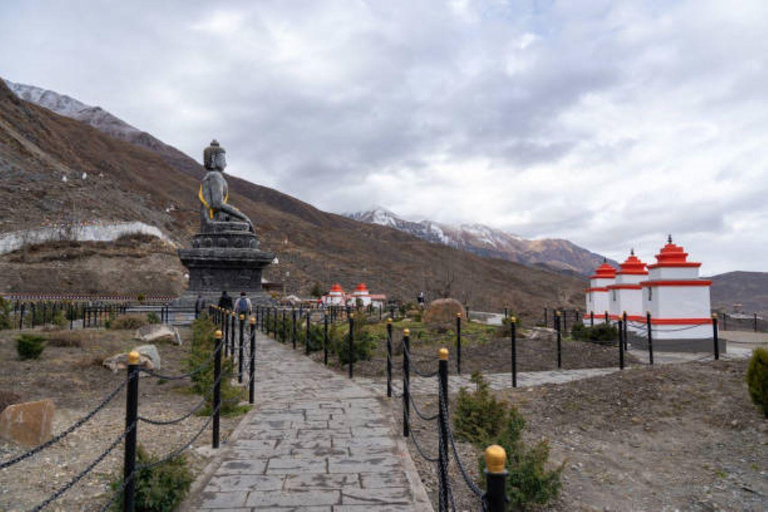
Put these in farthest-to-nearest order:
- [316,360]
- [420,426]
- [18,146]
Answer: [18,146] → [316,360] → [420,426]

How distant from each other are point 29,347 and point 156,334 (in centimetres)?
347

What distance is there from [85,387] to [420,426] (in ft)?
17.3

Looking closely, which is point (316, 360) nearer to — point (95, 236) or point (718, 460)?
point (718, 460)

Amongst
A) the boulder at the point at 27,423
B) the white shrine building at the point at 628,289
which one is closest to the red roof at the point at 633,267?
the white shrine building at the point at 628,289

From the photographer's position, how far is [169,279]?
39.8 meters

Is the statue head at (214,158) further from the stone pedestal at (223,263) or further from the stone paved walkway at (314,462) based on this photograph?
the stone paved walkway at (314,462)

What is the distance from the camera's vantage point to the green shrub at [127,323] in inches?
559

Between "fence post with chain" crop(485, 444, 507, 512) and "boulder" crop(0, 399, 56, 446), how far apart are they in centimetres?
500

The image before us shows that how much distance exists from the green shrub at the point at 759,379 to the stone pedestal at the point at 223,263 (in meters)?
18.7

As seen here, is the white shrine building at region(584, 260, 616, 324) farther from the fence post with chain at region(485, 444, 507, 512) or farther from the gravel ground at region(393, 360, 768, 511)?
the fence post with chain at region(485, 444, 507, 512)

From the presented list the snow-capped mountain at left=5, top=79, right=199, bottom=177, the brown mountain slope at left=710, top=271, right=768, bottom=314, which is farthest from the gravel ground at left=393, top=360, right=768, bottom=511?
the snow-capped mountain at left=5, top=79, right=199, bottom=177

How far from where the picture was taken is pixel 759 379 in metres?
5.81

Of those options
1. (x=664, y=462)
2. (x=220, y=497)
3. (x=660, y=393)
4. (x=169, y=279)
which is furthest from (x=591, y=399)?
(x=169, y=279)

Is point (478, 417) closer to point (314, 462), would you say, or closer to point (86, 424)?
point (314, 462)
